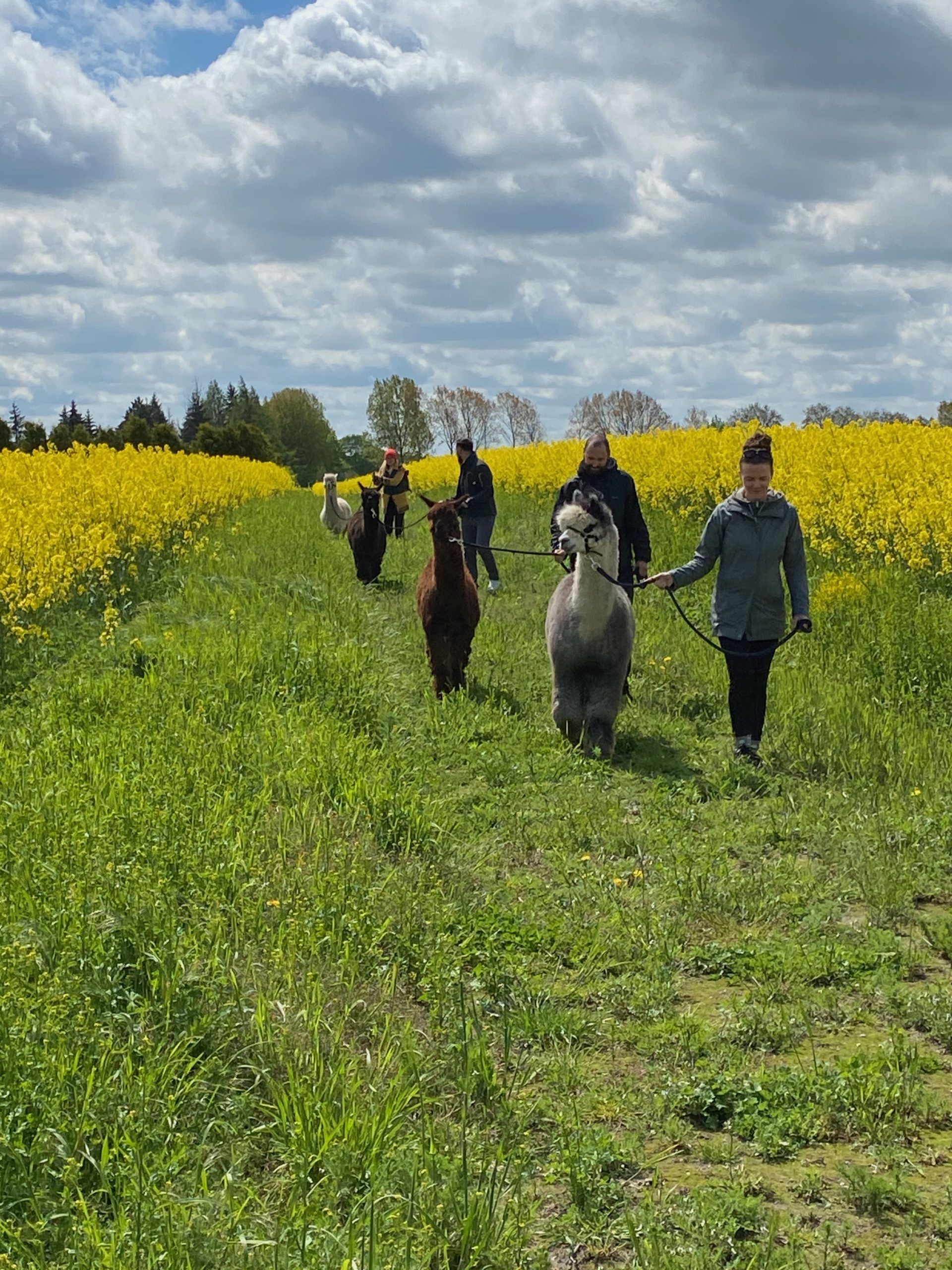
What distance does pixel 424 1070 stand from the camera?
3566mm

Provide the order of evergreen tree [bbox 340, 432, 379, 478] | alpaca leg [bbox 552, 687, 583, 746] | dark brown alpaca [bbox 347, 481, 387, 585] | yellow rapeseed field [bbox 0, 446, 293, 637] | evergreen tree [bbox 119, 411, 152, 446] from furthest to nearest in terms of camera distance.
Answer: evergreen tree [bbox 340, 432, 379, 478] → evergreen tree [bbox 119, 411, 152, 446] → dark brown alpaca [bbox 347, 481, 387, 585] → yellow rapeseed field [bbox 0, 446, 293, 637] → alpaca leg [bbox 552, 687, 583, 746]

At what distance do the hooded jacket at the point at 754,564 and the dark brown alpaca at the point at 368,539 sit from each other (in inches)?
300

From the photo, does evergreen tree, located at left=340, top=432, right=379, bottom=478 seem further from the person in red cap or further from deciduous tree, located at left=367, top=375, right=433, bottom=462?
the person in red cap

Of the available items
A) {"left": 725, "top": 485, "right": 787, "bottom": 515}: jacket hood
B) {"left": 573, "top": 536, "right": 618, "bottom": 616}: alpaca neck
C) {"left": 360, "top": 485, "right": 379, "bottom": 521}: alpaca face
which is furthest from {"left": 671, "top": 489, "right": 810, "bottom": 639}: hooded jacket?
{"left": 360, "top": 485, "right": 379, "bottom": 521}: alpaca face

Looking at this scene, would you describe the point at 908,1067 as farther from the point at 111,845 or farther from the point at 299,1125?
the point at 111,845

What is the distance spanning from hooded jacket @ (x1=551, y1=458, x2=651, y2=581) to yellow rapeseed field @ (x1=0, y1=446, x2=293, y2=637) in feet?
12.7

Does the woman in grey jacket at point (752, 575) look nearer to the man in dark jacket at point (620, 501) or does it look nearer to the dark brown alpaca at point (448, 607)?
the man in dark jacket at point (620, 501)

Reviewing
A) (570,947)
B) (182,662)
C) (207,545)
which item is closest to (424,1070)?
(570,947)

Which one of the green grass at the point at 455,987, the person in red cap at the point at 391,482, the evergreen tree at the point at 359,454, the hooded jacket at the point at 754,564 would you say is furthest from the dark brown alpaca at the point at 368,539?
the evergreen tree at the point at 359,454

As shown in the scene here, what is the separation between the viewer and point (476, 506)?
14.2 metres

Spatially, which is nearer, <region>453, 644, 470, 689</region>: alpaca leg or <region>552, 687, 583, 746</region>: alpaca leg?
<region>552, 687, 583, 746</region>: alpaca leg

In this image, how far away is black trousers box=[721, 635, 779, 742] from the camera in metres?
7.53

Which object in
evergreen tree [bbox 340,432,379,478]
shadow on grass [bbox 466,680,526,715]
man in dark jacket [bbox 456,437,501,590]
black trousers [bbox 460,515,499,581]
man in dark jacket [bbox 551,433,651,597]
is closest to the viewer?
man in dark jacket [bbox 551,433,651,597]

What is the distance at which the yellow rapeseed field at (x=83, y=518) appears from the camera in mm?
9930
